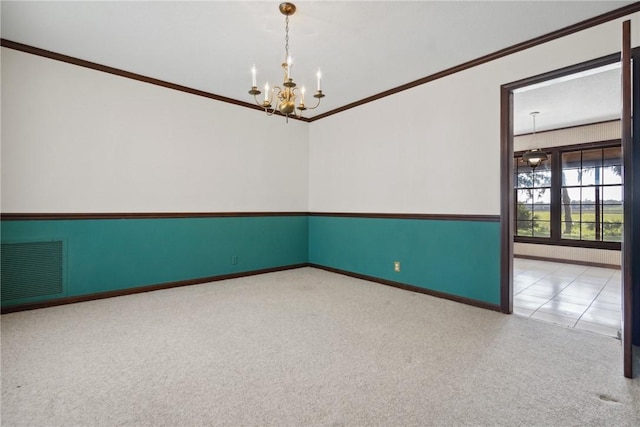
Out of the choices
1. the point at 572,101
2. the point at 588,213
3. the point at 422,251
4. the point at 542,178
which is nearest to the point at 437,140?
the point at 422,251

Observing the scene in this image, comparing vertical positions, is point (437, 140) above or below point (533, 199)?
above

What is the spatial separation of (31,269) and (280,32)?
3.43 metres

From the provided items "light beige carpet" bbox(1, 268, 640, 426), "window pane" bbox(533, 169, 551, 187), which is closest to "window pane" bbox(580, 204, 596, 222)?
"window pane" bbox(533, 169, 551, 187)

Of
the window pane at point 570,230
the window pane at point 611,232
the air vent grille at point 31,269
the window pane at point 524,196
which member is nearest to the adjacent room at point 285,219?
the air vent grille at point 31,269

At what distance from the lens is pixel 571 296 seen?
3.88 meters

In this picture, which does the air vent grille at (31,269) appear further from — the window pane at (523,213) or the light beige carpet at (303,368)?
the window pane at (523,213)

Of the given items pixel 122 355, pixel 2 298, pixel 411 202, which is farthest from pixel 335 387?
pixel 2 298

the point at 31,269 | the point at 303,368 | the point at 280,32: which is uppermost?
the point at 280,32

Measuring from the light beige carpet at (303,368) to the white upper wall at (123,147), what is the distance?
4.24ft

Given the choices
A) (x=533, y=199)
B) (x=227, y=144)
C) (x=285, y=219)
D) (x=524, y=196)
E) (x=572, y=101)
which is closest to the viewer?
(x=227, y=144)

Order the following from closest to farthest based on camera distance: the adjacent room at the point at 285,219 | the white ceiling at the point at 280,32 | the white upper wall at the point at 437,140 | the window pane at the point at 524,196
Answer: the adjacent room at the point at 285,219 < the white ceiling at the point at 280,32 < the white upper wall at the point at 437,140 < the window pane at the point at 524,196

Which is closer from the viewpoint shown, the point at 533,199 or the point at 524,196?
the point at 533,199

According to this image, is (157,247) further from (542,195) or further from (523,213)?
(542,195)

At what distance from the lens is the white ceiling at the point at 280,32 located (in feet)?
8.43
